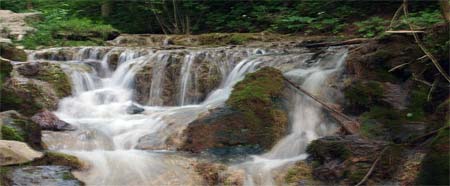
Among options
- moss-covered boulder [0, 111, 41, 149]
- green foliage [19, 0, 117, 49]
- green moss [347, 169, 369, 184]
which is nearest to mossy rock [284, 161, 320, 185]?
green moss [347, 169, 369, 184]

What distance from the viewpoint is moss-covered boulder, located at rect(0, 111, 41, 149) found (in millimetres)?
5656

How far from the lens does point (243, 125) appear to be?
6418mm

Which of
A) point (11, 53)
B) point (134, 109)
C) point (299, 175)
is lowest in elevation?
point (299, 175)

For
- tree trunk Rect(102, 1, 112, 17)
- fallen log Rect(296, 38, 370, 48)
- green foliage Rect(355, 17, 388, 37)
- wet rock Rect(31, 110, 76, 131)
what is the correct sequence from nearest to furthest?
wet rock Rect(31, 110, 76, 131) < fallen log Rect(296, 38, 370, 48) < green foliage Rect(355, 17, 388, 37) < tree trunk Rect(102, 1, 112, 17)

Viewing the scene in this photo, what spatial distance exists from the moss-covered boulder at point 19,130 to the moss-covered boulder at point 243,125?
1.62 m

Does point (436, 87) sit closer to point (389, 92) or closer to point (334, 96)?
point (389, 92)

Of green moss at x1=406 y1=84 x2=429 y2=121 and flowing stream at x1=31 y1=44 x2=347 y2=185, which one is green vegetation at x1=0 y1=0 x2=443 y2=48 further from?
green moss at x1=406 y1=84 x2=429 y2=121

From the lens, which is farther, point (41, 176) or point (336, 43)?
point (336, 43)

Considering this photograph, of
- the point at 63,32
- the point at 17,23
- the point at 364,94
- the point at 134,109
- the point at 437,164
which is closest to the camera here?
the point at 437,164

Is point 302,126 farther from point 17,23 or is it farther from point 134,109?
point 17,23

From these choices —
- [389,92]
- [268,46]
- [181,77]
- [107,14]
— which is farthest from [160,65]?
[107,14]

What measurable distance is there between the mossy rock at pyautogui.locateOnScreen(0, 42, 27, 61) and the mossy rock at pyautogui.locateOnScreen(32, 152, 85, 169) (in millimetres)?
4676

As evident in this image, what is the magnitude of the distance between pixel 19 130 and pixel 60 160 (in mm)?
694

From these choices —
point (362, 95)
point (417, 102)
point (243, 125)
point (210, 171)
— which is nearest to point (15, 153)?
point (210, 171)
